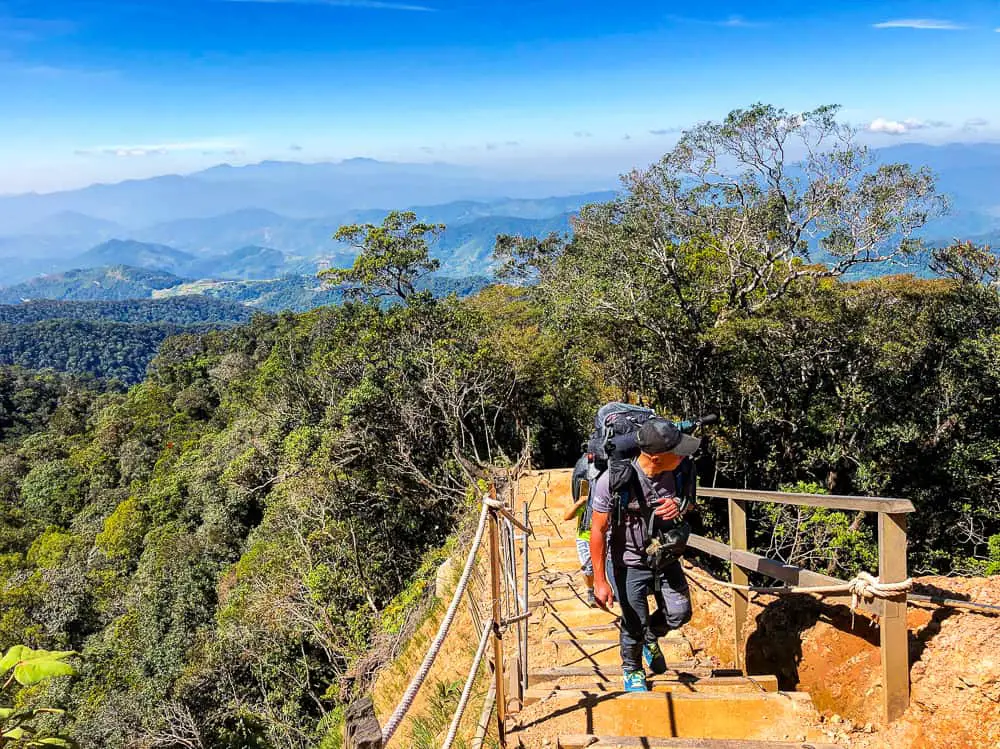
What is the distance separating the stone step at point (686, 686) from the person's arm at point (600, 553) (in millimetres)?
514

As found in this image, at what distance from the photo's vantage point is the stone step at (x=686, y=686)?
336 cm

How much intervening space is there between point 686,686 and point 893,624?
115 centimetres

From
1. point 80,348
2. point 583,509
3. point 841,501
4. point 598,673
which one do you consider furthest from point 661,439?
point 80,348

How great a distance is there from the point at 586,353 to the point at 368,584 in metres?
7.07

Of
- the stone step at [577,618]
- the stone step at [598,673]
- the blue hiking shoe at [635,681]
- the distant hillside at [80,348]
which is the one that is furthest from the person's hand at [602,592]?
the distant hillside at [80,348]

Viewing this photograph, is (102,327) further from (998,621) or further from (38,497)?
(998,621)

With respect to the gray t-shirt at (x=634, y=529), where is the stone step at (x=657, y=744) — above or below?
below

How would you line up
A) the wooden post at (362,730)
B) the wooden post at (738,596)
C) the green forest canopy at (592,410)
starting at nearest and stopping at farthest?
the wooden post at (362,730), the wooden post at (738,596), the green forest canopy at (592,410)

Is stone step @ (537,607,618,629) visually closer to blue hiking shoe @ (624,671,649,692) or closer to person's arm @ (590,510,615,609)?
blue hiking shoe @ (624,671,649,692)

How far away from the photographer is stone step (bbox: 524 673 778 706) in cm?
336

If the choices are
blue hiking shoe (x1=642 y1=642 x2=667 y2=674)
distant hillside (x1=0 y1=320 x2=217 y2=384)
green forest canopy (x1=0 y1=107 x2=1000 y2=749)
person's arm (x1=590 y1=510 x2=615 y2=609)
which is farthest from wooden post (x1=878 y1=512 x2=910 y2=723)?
distant hillside (x1=0 y1=320 x2=217 y2=384)

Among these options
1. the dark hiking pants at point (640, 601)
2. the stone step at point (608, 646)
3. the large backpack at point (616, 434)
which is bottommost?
the stone step at point (608, 646)

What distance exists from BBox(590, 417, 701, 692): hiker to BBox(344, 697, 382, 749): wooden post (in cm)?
184

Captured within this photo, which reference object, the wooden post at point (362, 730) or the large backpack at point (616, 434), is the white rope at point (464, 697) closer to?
the wooden post at point (362, 730)
